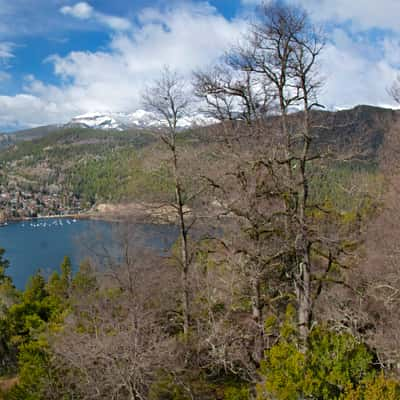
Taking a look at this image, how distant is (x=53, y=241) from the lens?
91.6 meters

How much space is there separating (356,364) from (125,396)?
17.3 feet

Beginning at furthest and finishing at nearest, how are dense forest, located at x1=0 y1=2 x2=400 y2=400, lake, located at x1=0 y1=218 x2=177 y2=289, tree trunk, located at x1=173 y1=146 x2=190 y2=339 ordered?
lake, located at x1=0 y1=218 x2=177 y2=289
tree trunk, located at x1=173 y1=146 x2=190 y2=339
dense forest, located at x1=0 y1=2 x2=400 y2=400

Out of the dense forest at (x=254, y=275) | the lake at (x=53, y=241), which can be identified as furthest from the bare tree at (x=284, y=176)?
the lake at (x=53, y=241)

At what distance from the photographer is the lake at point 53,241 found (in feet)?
54.4

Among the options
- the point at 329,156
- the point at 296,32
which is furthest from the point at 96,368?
the point at 296,32

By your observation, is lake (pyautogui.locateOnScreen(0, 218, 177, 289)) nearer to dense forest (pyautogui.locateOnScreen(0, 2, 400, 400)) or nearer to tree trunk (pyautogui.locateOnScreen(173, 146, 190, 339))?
tree trunk (pyautogui.locateOnScreen(173, 146, 190, 339))

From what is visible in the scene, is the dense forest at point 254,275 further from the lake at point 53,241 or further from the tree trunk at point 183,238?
the lake at point 53,241

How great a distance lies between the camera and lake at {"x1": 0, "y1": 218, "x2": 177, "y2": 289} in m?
16.6

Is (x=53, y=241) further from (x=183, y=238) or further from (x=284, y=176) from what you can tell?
(x=284, y=176)

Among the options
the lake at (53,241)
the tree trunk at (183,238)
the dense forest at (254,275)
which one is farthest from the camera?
the lake at (53,241)

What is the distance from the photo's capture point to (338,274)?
16.9 metres

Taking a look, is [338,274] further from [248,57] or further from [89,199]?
[89,199]

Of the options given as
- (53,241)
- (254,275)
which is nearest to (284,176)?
(254,275)

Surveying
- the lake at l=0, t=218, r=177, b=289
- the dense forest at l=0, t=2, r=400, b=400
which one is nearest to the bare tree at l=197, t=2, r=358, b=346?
the dense forest at l=0, t=2, r=400, b=400
